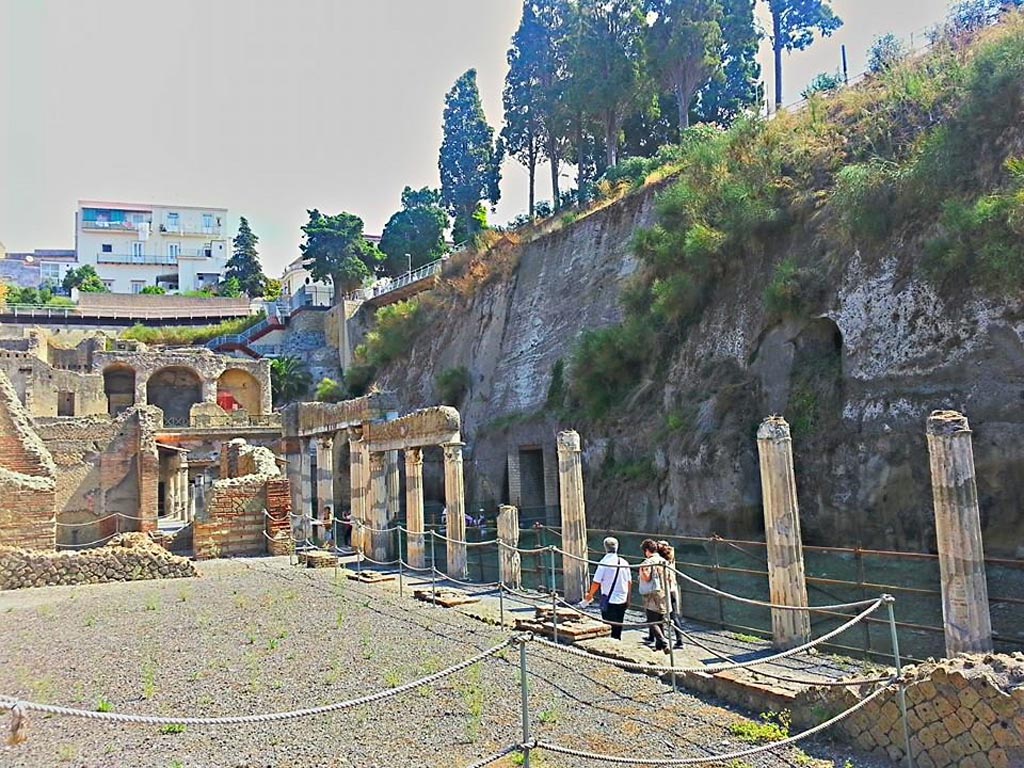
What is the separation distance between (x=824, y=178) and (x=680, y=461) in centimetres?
817

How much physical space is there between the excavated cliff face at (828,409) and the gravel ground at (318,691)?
30.6 ft

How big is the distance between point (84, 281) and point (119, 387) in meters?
27.1

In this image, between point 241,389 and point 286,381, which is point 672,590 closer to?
point 241,389

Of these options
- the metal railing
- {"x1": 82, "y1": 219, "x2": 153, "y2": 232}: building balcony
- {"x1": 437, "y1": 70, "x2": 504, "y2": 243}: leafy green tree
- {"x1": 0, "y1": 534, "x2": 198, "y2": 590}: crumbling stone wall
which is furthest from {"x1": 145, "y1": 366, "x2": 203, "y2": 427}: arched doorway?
{"x1": 82, "y1": 219, "x2": 153, "y2": 232}: building balcony

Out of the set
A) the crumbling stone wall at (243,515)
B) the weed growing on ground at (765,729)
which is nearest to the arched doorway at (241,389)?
the crumbling stone wall at (243,515)

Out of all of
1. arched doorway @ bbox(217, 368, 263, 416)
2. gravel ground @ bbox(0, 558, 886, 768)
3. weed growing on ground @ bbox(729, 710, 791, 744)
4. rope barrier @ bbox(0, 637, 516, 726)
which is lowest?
weed growing on ground @ bbox(729, 710, 791, 744)

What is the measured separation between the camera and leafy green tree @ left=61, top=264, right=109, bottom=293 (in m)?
72.6

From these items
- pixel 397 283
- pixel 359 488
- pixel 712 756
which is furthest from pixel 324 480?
pixel 397 283

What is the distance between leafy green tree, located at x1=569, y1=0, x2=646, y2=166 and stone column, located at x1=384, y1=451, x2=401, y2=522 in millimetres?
25516

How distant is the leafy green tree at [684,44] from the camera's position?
40000 mm

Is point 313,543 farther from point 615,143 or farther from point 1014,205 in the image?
point 615,143

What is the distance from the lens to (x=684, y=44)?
40281mm

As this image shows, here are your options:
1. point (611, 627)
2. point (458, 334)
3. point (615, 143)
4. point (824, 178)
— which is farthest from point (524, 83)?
point (611, 627)

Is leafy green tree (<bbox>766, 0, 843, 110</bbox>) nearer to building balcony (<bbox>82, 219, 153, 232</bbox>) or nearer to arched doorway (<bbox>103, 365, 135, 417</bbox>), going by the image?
arched doorway (<bbox>103, 365, 135, 417</bbox>)
